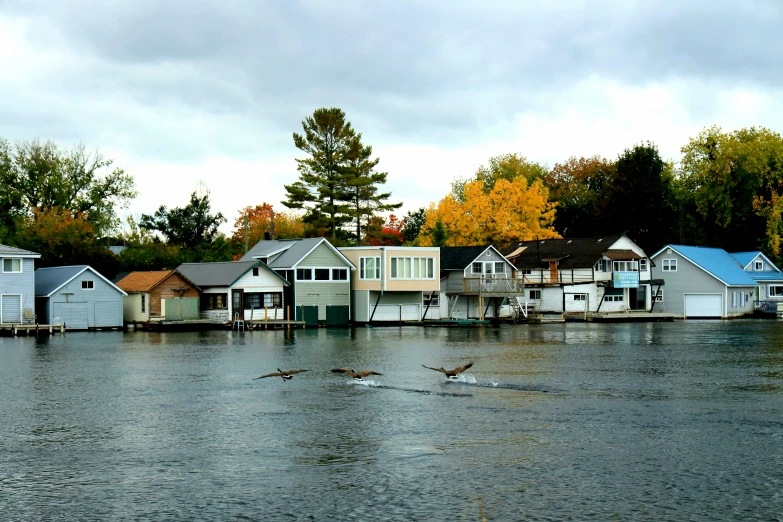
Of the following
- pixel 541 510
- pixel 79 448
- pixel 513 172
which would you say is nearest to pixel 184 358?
pixel 79 448

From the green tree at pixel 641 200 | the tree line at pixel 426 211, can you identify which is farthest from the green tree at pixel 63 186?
the green tree at pixel 641 200

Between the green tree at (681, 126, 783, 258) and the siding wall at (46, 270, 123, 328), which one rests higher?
the green tree at (681, 126, 783, 258)

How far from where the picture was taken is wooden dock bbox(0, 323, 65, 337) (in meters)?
67.9

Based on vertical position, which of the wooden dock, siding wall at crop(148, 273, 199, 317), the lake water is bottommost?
the lake water

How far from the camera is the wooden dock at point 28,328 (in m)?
67.9

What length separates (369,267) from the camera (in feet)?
267

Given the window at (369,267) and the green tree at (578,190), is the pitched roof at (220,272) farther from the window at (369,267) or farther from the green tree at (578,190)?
the green tree at (578,190)

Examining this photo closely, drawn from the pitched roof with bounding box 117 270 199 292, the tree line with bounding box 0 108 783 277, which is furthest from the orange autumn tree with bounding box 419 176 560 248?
the pitched roof with bounding box 117 270 199 292

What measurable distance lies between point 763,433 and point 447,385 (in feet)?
41.2

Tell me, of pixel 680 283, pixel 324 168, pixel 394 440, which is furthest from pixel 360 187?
pixel 394 440

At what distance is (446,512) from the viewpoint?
1716cm

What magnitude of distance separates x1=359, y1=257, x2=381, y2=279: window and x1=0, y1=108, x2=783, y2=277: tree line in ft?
48.4

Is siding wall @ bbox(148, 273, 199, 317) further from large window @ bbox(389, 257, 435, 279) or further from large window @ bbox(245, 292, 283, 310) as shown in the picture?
large window @ bbox(389, 257, 435, 279)

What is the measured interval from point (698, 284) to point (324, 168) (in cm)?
4030
